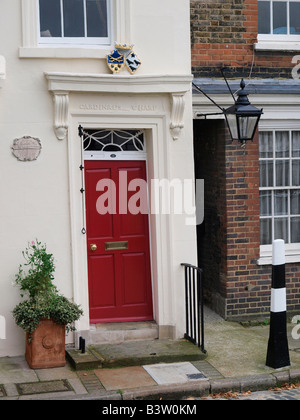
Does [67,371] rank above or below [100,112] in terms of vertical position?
below

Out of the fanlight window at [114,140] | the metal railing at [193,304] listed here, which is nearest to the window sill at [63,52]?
the fanlight window at [114,140]

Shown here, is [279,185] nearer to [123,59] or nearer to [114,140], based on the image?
[114,140]

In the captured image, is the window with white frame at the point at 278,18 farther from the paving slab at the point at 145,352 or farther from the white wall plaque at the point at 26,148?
the paving slab at the point at 145,352

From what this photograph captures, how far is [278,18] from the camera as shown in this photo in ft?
34.3

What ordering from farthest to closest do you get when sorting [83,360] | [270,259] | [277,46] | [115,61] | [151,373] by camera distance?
[270,259] < [277,46] < [115,61] < [83,360] < [151,373]

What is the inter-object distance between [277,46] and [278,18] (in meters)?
0.47

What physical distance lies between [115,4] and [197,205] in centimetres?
344

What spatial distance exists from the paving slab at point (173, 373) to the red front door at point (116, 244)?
1.18 metres

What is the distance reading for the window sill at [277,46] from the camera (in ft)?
33.6

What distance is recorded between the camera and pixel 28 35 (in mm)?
8648

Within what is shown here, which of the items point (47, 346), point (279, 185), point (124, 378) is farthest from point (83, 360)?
point (279, 185)

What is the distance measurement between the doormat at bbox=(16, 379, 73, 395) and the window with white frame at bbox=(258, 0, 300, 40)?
18.5 feet
